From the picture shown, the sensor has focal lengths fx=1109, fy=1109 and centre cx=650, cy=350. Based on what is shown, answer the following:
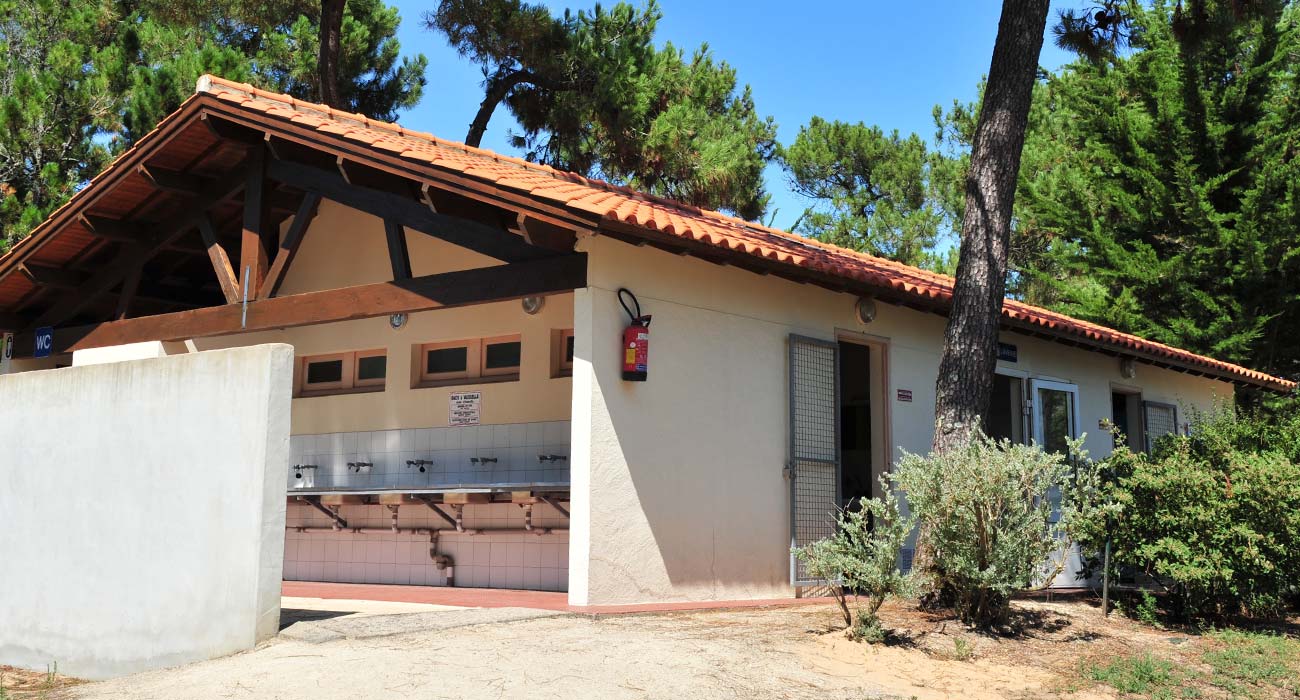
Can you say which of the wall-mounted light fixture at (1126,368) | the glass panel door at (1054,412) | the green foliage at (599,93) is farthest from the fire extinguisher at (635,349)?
the green foliage at (599,93)

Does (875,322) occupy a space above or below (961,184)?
below

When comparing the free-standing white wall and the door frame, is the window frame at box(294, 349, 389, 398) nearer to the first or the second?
the free-standing white wall

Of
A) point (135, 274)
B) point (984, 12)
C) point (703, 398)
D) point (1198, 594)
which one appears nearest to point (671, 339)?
point (703, 398)

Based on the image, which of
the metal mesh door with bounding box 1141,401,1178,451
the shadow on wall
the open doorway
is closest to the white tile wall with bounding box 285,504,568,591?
the shadow on wall

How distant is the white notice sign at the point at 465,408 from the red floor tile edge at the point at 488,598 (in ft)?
5.40

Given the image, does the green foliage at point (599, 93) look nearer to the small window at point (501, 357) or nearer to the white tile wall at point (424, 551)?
the small window at point (501, 357)

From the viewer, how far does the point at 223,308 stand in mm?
10648

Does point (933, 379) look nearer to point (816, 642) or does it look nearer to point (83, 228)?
point (816, 642)

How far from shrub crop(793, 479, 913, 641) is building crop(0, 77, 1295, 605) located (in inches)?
69.4

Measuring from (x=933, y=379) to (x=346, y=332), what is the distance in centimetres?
631

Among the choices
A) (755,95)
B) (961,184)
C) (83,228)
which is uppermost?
(755,95)

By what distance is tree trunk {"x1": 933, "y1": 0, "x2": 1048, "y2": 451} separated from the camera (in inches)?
342

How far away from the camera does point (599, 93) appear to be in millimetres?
17531

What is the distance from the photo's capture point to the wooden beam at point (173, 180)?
35.3 ft
